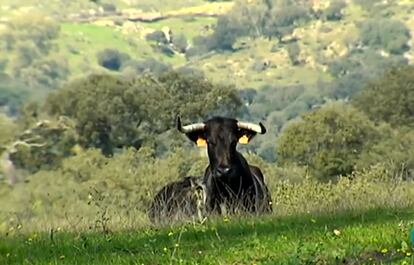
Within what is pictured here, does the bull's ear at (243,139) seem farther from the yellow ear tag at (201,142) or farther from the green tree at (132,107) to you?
the green tree at (132,107)

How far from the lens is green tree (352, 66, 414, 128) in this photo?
54938 mm

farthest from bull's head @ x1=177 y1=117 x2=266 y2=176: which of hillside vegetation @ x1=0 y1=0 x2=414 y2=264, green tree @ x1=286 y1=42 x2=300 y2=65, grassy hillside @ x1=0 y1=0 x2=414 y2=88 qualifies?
green tree @ x1=286 y1=42 x2=300 y2=65

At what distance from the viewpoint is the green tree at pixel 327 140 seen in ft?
149

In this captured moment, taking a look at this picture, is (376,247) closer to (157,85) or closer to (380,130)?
(380,130)

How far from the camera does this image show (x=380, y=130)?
5031cm

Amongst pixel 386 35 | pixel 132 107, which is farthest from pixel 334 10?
pixel 132 107

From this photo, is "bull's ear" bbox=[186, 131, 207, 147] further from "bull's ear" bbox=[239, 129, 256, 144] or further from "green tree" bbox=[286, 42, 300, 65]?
"green tree" bbox=[286, 42, 300, 65]

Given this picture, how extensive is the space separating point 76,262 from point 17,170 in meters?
41.5

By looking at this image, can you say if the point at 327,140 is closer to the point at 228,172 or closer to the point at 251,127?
the point at 251,127

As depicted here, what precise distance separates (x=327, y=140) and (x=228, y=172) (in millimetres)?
33090

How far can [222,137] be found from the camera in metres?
15.1

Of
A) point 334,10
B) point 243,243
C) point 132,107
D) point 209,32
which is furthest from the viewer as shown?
point 334,10

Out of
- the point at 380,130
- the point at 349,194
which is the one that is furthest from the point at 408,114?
the point at 349,194

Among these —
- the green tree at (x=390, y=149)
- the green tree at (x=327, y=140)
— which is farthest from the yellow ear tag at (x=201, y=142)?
the green tree at (x=327, y=140)
